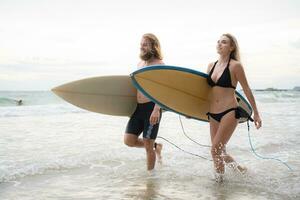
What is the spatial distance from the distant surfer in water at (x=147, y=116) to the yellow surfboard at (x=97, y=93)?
0.68 m

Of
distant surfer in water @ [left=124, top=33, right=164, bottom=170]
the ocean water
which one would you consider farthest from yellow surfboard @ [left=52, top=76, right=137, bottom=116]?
the ocean water

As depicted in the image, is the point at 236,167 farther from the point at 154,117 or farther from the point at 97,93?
the point at 97,93

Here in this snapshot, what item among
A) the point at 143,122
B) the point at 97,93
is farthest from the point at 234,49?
the point at 97,93

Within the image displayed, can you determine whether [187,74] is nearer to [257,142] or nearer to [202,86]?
[202,86]

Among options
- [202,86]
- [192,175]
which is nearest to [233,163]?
[192,175]

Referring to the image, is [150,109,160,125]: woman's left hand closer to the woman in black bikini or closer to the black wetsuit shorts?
the black wetsuit shorts

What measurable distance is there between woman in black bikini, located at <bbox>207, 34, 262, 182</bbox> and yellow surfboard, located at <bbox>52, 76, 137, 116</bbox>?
157 centimetres

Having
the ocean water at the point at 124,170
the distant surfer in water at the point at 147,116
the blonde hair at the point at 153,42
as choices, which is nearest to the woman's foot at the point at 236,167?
the ocean water at the point at 124,170

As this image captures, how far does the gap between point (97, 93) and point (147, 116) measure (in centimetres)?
121

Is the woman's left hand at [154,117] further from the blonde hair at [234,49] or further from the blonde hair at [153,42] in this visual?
the blonde hair at [234,49]

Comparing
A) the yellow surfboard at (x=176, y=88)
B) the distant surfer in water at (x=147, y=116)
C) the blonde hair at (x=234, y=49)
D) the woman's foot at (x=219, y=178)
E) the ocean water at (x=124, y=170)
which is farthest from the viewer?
the yellow surfboard at (x=176, y=88)

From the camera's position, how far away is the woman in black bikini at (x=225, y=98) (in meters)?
4.18

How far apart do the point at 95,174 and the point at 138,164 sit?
875mm

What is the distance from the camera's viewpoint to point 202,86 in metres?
4.82
